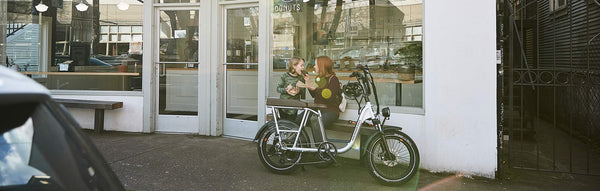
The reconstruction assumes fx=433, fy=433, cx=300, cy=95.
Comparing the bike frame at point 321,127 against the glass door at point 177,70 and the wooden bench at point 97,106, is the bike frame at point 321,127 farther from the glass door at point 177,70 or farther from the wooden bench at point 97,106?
the wooden bench at point 97,106

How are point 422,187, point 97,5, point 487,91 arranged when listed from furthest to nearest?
point 97,5 < point 487,91 < point 422,187

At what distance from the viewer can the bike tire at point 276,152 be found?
5.19 m

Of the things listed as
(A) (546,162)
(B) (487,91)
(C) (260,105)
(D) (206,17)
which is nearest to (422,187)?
(B) (487,91)

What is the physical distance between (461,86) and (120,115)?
6.02 metres

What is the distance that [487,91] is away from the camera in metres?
5.18

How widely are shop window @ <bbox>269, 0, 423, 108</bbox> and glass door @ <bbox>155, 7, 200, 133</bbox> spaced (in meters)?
1.65

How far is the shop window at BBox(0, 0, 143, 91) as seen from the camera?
8.06 meters

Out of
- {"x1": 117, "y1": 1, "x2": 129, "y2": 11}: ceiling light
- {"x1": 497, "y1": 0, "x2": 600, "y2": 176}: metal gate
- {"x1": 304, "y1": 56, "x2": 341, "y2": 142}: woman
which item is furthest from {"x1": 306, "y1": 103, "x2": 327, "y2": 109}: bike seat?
{"x1": 117, "y1": 1, "x2": 129, "y2": 11}: ceiling light

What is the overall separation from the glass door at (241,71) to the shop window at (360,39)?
491 millimetres

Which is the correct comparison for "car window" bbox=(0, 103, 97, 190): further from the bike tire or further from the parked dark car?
the bike tire

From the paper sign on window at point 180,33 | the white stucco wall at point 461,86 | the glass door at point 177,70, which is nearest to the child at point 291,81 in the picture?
the white stucco wall at point 461,86

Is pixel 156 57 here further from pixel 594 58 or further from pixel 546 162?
pixel 594 58

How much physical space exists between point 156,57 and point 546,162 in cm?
665

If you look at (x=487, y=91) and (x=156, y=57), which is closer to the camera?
(x=487, y=91)
